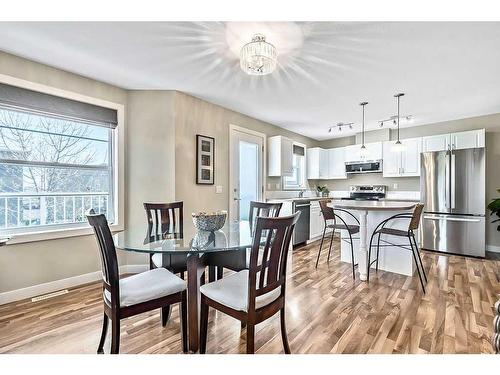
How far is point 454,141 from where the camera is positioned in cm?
420

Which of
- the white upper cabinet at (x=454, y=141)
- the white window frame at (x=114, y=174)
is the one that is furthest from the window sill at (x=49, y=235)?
the white upper cabinet at (x=454, y=141)

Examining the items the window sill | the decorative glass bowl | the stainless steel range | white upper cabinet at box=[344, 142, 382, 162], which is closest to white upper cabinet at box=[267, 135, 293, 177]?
white upper cabinet at box=[344, 142, 382, 162]

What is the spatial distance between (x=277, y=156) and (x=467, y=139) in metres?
3.18

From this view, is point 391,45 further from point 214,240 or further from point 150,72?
point 150,72

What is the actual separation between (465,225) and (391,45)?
133 inches

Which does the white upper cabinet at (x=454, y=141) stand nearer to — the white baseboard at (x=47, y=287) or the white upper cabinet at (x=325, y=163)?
the white upper cabinet at (x=325, y=163)

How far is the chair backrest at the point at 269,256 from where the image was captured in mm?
1385

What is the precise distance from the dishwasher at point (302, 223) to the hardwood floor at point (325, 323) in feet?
5.22

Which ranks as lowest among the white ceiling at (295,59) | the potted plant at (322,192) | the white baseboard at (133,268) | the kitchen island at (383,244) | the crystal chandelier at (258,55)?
the white baseboard at (133,268)

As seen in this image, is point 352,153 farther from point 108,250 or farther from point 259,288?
point 108,250

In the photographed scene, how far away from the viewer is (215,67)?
101 inches

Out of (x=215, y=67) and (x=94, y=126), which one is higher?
(x=215, y=67)
